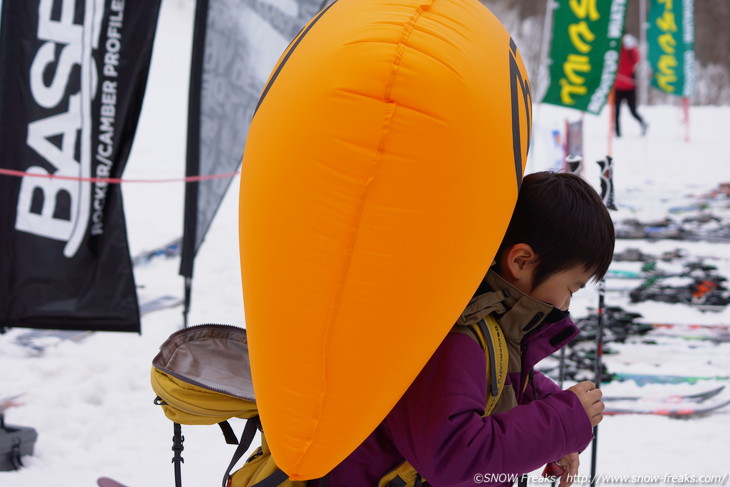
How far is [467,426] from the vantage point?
52.1 inches

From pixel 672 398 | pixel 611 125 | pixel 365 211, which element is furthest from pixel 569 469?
pixel 611 125

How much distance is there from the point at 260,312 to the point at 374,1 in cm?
57

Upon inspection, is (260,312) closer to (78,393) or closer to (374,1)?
(374,1)

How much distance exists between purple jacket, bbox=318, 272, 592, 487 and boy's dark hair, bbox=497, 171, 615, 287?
11 cm

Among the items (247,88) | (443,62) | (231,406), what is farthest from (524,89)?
(247,88)

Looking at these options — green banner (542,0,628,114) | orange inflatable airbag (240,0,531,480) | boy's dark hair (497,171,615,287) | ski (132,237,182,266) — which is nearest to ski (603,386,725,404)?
boy's dark hair (497,171,615,287)

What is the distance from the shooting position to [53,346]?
470cm

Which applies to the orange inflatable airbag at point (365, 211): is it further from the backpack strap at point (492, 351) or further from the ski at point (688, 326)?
the ski at point (688, 326)

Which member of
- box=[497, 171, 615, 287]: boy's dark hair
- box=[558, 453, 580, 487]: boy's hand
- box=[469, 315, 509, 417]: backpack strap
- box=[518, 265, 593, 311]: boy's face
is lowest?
box=[558, 453, 580, 487]: boy's hand

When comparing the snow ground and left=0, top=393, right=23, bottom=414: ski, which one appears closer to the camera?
the snow ground

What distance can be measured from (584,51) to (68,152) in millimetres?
6861

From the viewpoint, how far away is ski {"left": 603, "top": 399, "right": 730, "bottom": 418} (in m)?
4.06

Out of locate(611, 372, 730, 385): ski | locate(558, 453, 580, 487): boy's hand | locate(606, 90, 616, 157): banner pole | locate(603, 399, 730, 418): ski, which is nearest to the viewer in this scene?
locate(558, 453, 580, 487): boy's hand

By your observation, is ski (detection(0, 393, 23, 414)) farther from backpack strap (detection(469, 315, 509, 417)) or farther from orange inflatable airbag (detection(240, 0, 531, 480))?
backpack strap (detection(469, 315, 509, 417))
